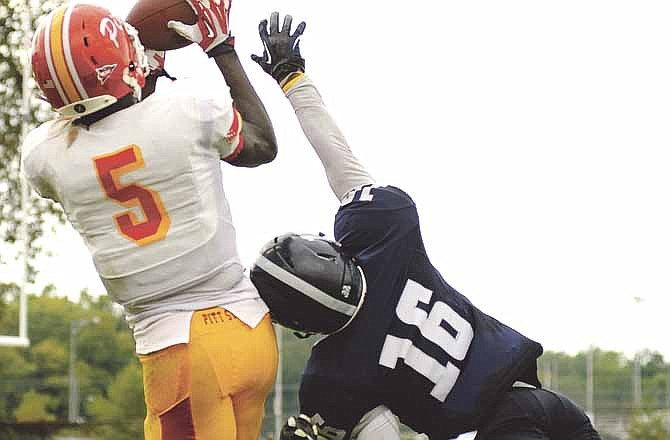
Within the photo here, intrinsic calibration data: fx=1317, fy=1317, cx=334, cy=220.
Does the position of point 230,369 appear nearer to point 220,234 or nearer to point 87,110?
point 220,234

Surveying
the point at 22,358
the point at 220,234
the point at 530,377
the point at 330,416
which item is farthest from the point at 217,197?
the point at 22,358

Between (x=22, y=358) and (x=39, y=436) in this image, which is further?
(x=22, y=358)

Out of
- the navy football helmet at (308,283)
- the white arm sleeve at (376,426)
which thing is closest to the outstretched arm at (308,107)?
the navy football helmet at (308,283)

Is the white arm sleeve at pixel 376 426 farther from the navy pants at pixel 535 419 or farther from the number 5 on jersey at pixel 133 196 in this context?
the number 5 on jersey at pixel 133 196

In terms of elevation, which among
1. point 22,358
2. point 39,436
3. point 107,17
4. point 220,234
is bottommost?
point 22,358

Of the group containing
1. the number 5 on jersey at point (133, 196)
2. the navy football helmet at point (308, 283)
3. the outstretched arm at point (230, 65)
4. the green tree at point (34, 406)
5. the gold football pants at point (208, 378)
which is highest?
the outstretched arm at point (230, 65)

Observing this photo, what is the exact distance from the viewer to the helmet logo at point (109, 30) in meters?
4.41

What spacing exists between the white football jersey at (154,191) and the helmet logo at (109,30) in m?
0.23

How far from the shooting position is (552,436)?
4531 mm

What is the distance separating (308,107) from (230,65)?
1.14ft

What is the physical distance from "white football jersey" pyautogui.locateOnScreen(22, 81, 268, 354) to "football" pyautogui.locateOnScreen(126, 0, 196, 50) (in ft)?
1.70

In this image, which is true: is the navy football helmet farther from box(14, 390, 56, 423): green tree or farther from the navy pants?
box(14, 390, 56, 423): green tree

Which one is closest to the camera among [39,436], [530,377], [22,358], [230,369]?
[230,369]

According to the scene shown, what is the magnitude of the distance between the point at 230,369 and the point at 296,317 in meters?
0.28
